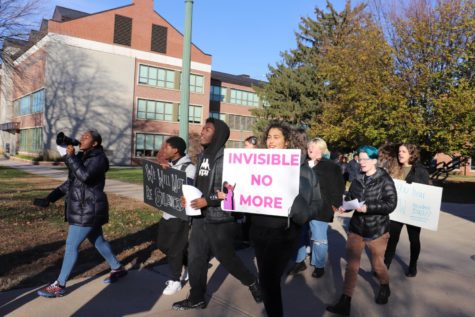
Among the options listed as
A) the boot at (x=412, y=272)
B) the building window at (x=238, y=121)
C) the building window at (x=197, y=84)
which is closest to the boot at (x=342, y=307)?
the boot at (x=412, y=272)

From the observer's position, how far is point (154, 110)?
44.1 m

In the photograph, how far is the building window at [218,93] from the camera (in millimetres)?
50969

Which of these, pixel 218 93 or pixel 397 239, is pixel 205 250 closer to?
pixel 397 239

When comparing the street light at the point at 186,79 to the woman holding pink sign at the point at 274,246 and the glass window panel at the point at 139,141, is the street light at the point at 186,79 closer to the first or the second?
the woman holding pink sign at the point at 274,246

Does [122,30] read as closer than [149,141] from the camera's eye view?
Yes

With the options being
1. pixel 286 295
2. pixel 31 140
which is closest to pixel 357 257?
pixel 286 295

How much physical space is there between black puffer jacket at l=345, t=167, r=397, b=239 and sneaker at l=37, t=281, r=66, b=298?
313 centimetres

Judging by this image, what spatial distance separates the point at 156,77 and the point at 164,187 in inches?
1607

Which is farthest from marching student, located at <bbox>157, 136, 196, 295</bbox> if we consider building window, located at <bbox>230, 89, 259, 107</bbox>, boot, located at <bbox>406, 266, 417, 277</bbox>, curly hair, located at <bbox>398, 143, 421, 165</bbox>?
building window, located at <bbox>230, 89, 259, 107</bbox>

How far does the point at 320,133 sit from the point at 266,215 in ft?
62.1

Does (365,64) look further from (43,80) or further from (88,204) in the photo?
(43,80)

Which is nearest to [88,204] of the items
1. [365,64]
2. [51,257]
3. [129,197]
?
[51,257]

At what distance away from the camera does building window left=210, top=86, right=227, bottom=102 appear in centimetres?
5097

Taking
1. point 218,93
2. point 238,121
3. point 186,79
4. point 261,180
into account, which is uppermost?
point 218,93
